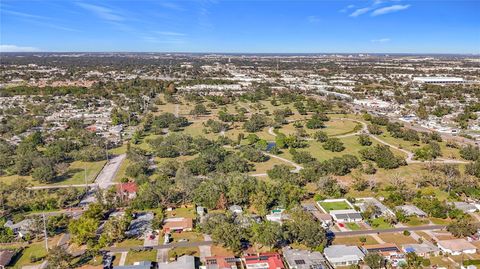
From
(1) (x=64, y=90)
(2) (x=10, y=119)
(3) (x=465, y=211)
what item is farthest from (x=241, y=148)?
(1) (x=64, y=90)

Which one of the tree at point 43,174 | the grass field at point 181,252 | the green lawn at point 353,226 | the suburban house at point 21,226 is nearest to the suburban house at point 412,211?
the green lawn at point 353,226

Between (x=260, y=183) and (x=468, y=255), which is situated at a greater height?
(x=260, y=183)

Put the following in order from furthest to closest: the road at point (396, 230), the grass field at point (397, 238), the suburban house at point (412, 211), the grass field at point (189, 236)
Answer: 1. the suburban house at point (412, 211)
2. the road at point (396, 230)
3. the grass field at point (189, 236)
4. the grass field at point (397, 238)

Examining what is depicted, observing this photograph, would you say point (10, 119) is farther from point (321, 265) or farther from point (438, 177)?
point (438, 177)

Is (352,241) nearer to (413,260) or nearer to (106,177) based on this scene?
(413,260)

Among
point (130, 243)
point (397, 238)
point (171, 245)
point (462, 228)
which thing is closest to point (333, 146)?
point (397, 238)

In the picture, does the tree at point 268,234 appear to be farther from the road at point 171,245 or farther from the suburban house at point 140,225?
the suburban house at point 140,225
